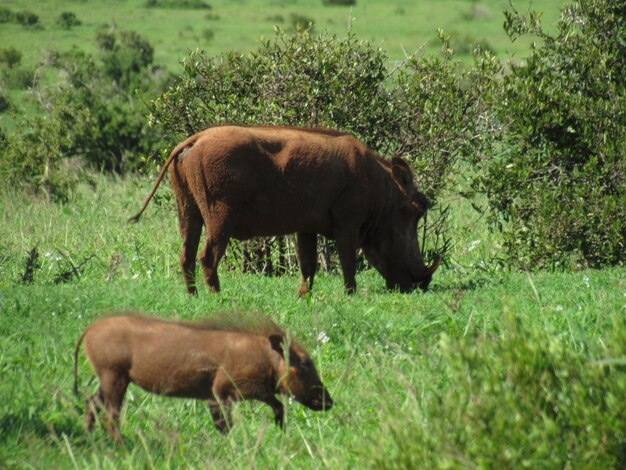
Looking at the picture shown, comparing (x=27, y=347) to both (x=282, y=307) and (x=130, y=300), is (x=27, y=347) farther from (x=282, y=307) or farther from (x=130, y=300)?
(x=282, y=307)

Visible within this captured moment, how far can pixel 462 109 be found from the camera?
11391mm

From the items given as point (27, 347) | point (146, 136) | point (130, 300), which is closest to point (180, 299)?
point (130, 300)

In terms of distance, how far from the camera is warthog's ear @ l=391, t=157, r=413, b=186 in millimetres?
9982

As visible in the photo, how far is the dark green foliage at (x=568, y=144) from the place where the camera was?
10711 millimetres

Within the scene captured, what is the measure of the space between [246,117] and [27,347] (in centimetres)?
491

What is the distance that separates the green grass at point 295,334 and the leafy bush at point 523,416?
1.3 inches

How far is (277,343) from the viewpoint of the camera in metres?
5.21

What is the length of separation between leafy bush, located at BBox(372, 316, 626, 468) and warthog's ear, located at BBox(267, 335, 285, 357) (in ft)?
2.62

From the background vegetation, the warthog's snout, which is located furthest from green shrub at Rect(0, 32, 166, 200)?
the warthog's snout

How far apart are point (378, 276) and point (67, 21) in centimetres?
3168

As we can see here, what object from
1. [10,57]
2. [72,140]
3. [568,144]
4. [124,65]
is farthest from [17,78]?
[568,144]

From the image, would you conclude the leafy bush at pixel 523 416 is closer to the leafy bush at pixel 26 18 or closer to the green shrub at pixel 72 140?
the green shrub at pixel 72 140

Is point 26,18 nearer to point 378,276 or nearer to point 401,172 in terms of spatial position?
point 378,276

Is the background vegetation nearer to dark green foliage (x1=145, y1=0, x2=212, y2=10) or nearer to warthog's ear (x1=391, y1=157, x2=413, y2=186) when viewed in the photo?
warthog's ear (x1=391, y1=157, x2=413, y2=186)
